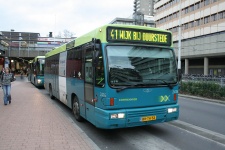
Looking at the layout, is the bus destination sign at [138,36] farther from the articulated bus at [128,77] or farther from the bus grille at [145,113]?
the bus grille at [145,113]

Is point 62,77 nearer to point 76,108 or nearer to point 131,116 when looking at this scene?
point 76,108

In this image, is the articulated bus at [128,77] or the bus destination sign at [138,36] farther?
the bus destination sign at [138,36]

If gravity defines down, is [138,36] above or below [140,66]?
above

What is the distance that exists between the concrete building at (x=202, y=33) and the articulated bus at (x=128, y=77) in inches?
1328

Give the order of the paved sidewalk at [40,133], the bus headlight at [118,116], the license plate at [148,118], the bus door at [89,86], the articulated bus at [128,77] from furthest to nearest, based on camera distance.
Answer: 1. the bus door at [89,86]
2. the license plate at [148,118]
3. the articulated bus at [128,77]
4. the bus headlight at [118,116]
5. the paved sidewalk at [40,133]

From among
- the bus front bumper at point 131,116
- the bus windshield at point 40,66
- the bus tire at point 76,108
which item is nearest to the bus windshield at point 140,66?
the bus front bumper at point 131,116

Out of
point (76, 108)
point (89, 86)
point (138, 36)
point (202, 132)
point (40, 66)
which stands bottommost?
point (202, 132)

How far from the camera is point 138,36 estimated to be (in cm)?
637

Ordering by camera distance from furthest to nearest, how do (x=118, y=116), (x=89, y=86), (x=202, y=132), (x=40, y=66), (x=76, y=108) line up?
(x=40, y=66) → (x=76, y=108) → (x=202, y=132) → (x=89, y=86) → (x=118, y=116)

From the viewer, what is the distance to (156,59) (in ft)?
21.0

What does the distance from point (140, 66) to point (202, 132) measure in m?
2.71

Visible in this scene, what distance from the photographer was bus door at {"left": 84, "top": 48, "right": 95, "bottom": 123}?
6.42 metres

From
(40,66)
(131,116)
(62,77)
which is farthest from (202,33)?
(131,116)

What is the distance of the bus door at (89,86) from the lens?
6.42 metres
